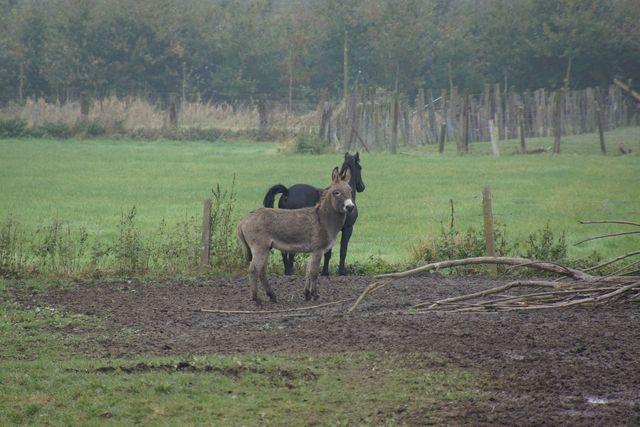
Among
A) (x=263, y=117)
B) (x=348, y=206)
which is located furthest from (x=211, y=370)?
(x=263, y=117)

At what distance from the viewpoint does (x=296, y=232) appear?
13719 mm

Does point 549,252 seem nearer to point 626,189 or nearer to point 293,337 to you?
point 293,337

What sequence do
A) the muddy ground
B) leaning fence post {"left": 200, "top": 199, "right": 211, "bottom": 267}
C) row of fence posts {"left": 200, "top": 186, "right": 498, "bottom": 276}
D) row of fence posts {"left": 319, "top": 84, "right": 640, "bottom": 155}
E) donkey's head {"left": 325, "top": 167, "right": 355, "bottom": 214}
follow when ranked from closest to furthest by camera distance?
the muddy ground
donkey's head {"left": 325, "top": 167, "right": 355, "bottom": 214}
row of fence posts {"left": 200, "top": 186, "right": 498, "bottom": 276}
leaning fence post {"left": 200, "top": 199, "right": 211, "bottom": 267}
row of fence posts {"left": 319, "top": 84, "right": 640, "bottom": 155}

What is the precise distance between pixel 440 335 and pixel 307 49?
214ft

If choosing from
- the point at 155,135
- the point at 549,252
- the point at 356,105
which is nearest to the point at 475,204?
the point at 549,252

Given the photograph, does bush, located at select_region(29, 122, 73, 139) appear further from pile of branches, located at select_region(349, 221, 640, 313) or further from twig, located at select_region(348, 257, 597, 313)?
pile of branches, located at select_region(349, 221, 640, 313)

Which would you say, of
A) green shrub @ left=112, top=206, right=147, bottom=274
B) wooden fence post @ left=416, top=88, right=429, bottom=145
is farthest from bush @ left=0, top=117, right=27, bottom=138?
green shrub @ left=112, top=206, right=147, bottom=274

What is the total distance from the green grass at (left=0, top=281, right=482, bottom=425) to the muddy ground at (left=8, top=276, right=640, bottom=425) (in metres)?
0.33

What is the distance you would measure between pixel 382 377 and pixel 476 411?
122 cm

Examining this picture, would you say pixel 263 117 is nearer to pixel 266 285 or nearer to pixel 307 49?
pixel 307 49

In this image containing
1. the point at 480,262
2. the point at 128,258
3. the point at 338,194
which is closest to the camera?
the point at 480,262

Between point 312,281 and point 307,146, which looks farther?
point 307,146

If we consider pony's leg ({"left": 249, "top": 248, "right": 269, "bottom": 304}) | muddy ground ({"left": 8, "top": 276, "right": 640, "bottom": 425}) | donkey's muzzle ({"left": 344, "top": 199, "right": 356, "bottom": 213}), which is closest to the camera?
muddy ground ({"left": 8, "top": 276, "right": 640, "bottom": 425})

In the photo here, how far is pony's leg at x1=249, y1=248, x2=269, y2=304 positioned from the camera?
1342 cm
